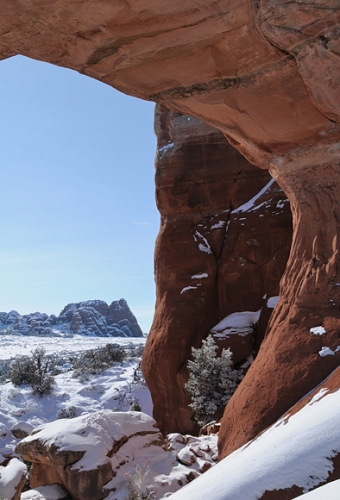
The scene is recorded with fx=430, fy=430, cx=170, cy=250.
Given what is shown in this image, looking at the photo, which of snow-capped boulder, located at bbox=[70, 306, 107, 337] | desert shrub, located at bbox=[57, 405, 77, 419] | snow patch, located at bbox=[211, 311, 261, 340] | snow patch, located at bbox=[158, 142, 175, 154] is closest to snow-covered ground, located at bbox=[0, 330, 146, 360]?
snow-capped boulder, located at bbox=[70, 306, 107, 337]

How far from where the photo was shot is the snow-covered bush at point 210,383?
45.2 ft

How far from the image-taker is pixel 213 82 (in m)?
7.51

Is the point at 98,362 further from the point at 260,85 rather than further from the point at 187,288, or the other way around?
the point at 260,85

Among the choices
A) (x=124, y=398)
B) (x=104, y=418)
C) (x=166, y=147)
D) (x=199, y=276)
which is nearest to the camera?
(x=104, y=418)

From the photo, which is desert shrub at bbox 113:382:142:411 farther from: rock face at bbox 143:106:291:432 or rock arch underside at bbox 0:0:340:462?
rock arch underside at bbox 0:0:340:462

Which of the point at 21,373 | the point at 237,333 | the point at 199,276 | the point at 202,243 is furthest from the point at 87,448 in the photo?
the point at 21,373

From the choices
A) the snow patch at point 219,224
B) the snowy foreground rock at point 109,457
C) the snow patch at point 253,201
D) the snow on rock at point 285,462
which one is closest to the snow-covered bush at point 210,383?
the snowy foreground rock at point 109,457

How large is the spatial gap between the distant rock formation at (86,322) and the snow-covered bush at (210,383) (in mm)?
89998

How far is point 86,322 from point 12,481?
338 feet

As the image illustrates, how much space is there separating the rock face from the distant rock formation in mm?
86348

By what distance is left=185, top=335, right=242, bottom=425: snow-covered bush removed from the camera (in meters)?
13.8

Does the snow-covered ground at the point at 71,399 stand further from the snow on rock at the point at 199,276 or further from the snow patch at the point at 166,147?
the snow patch at the point at 166,147

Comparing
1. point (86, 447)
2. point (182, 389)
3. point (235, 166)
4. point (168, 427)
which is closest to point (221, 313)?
point (182, 389)

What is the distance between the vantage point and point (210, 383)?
1429 centimetres
